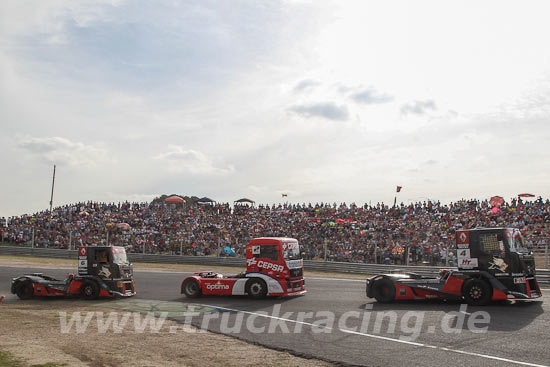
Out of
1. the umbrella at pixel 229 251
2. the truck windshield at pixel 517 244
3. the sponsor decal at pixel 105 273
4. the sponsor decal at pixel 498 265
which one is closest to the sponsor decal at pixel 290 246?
the sponsor decal at pixel 105 273

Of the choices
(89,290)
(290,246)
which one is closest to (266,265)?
(290,246)

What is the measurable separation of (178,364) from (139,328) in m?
3.83

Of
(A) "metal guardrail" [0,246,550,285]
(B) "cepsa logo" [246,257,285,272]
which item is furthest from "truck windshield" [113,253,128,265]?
(A) "metal guardrail" [0,246,550,285]

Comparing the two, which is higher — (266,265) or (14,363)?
(266,265)

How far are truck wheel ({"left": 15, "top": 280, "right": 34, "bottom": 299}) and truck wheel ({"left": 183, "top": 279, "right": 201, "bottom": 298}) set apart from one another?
5.37 metres

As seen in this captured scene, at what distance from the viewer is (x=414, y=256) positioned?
26656mm

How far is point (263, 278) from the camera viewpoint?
55.2 ft

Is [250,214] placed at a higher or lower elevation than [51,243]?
higher

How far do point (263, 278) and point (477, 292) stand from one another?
6.62 metres

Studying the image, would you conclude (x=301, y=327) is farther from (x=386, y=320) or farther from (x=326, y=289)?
(x=326, y=289)

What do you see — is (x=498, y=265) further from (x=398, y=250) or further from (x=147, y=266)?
(x=147, y=266)

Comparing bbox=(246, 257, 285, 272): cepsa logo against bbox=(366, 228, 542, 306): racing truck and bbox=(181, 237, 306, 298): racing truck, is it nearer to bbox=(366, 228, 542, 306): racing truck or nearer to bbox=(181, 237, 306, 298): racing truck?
bbox=(181, 237, 306, 298): racing truck

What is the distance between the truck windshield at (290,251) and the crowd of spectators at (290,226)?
10.8 metres

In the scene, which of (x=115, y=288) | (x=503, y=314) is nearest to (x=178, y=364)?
(x=503, y=314)
